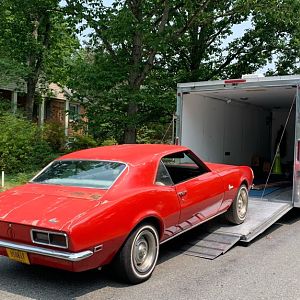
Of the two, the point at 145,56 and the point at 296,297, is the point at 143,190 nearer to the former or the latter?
the point at 296,297

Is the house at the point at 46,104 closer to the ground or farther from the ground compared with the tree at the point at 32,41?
closer to the ground

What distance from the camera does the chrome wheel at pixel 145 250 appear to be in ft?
15.3

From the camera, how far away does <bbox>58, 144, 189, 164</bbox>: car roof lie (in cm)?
537

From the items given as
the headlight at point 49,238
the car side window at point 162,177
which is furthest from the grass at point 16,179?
the headlight at point 49,238

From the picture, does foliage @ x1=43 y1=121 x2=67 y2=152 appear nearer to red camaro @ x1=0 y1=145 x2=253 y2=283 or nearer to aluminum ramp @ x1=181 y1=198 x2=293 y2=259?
aluminum ramp @ x1=181 y1=198 x2=293 y2=259

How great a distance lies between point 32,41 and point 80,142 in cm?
524

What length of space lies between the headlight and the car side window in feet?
5.22

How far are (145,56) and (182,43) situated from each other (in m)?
2.72

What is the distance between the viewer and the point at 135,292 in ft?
14.6

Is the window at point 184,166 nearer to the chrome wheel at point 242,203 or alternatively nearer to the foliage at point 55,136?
the chrome wheel at point 242,203

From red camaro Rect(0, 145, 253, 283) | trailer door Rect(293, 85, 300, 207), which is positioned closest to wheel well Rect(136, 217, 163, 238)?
red camaro Rect(0, 145, 253, 283)

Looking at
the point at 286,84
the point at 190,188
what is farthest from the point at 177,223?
the point at 286,84

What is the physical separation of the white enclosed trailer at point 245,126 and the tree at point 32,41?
7564 millimetres

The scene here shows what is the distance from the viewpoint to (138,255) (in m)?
4.72
